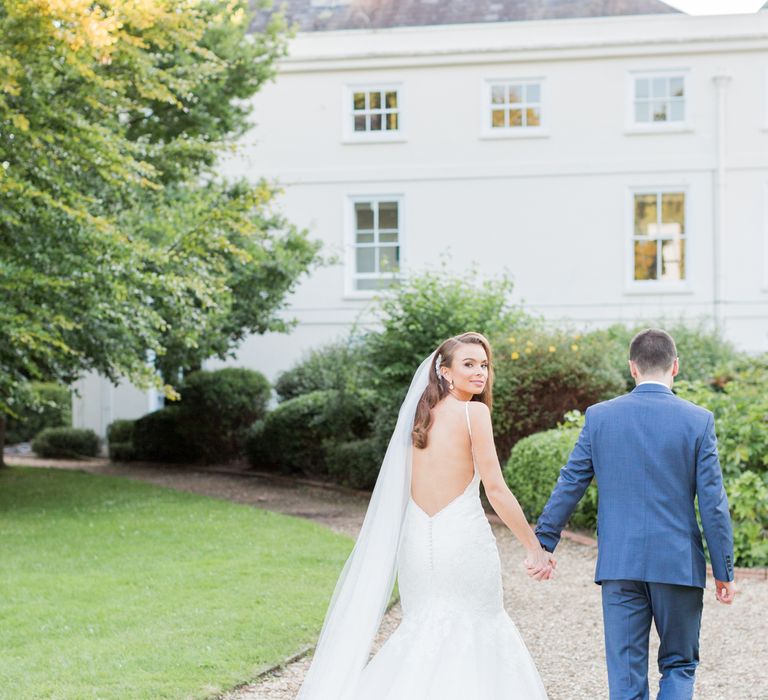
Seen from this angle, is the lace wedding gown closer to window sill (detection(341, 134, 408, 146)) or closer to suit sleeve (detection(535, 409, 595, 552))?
suit sleeve (detection(535, 409, 595, 552))

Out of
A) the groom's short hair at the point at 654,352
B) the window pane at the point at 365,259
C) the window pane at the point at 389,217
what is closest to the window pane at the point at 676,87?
the window pane at the point at 389,217

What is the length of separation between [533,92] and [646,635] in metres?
18.1

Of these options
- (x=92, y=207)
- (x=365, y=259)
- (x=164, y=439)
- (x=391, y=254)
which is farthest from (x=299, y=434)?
(x=92, y=207)

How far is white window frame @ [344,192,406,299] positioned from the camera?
21.3 m

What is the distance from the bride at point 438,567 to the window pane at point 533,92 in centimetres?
1722

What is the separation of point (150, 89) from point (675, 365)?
27.4 feet

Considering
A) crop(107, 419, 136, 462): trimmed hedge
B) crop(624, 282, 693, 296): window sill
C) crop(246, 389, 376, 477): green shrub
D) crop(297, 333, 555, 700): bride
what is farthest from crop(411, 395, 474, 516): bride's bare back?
crop(107, 419, 136, 462): trimmed hedge

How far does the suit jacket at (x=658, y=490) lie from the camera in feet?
13.9

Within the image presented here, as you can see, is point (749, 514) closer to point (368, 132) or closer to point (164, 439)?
point (164, 439)

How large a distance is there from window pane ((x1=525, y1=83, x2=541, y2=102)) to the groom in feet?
57.5

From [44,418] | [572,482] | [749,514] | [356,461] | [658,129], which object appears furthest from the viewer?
[44,418]

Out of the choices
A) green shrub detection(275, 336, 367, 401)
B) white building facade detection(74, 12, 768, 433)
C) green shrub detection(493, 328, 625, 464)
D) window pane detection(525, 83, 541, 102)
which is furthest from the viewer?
window pane detection(525, 83, 541, 102)

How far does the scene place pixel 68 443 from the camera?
2208 cm

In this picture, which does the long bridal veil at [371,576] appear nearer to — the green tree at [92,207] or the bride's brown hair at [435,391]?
the bride's brown hair at [435,391]
